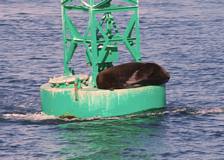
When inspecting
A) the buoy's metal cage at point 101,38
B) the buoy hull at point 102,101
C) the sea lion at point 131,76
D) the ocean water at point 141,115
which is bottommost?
the ocean water at point 141,115

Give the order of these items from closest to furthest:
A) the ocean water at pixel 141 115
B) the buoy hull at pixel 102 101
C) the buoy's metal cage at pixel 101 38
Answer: the ocean water at pixel 141 115
the buoy hull at pixel 102 101
the buoy's metal cage at pixel 101 38

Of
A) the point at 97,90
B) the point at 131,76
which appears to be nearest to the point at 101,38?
the point at 131,76

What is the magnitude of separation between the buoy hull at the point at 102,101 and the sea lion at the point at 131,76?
0.44 meters

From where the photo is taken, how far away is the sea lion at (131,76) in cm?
5500

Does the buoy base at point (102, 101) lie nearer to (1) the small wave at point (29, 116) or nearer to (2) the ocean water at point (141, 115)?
(2) the ocean water at point (141, 115)

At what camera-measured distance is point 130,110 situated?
54812 millimetres

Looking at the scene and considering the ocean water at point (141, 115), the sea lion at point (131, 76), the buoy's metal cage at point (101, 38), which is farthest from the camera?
the buoy's metal cage at point (101, 38)

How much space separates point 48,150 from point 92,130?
3775 millimetres

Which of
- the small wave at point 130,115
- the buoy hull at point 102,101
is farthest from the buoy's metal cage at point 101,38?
the small wave at point 130,115

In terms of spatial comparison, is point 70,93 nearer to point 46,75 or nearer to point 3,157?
point 3,157

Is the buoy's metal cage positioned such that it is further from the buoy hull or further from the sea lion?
the buoy hull

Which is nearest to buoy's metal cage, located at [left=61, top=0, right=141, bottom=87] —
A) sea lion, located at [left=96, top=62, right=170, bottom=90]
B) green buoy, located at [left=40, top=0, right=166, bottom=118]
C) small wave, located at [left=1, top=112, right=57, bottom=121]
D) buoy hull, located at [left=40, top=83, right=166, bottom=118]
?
green buoy, located at [left=40, top=0, right=166, bottom=118]

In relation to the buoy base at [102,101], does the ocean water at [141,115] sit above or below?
below

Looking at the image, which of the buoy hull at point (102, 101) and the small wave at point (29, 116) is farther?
the small wave at point (29, 116)
